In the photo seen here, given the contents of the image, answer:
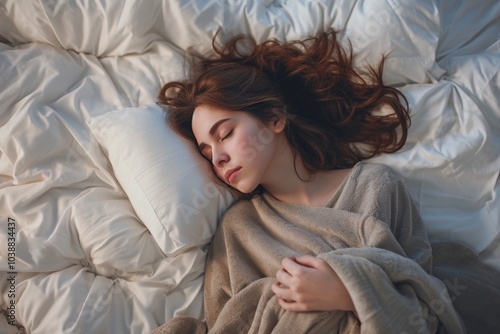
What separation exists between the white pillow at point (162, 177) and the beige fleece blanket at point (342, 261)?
0.08 metres

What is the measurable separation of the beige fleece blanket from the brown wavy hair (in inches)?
5.3

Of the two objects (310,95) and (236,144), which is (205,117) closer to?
(236,144)

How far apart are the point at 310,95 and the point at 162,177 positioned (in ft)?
1.78

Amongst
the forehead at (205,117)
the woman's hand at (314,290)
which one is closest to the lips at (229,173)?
the forehead at (205,117)

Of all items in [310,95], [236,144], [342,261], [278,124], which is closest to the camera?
[342,261]

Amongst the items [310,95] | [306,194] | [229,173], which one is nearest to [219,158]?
[229,173]

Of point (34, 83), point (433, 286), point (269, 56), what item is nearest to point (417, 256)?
point (433, 286)

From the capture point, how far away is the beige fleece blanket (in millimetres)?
1204

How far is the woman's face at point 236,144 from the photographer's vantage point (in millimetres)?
1443

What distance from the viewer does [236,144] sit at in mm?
1441

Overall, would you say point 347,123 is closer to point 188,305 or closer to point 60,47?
point 188,305

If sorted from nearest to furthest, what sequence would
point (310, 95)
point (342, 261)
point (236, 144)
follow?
1. point (342, 261)
2. point (236, 144)
3. point (310, 95)

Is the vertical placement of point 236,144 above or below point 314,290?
above

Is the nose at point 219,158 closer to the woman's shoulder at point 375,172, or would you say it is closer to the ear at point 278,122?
the ear at point 278,122
